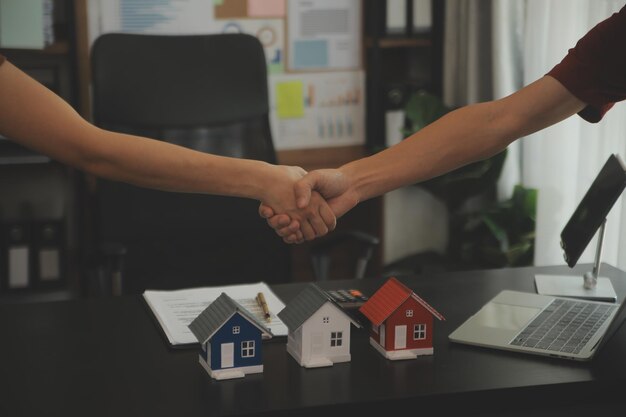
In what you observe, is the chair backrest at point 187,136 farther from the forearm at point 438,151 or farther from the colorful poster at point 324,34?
the colorful poster at point 324,34

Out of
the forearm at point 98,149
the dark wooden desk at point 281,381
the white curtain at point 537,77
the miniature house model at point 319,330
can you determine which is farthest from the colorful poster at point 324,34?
the miniature house model at point 319,330

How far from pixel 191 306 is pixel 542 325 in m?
0.69

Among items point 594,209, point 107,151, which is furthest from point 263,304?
point 594,209

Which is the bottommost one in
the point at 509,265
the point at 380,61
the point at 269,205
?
the point at 509,265

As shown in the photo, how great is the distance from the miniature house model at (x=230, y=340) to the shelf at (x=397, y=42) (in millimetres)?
2101

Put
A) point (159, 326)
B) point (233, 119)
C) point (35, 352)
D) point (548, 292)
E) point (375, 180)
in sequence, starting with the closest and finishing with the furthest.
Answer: point (35, 352) < point (159, 326) < point (548, 292) < point (375, 180) < point (233, 119)

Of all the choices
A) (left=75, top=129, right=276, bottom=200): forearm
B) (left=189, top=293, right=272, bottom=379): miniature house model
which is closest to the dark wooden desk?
(left=189, top=293, right=272, bottom=379): miniature house model

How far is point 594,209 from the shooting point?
1813mm

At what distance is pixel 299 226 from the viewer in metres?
2.05

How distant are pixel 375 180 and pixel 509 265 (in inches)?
44.7

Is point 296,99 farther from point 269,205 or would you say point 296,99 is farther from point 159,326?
point 159,326

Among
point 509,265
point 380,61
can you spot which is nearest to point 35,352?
point 509,265

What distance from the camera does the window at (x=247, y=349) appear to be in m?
1.44

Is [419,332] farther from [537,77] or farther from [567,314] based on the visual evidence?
[537,77]
